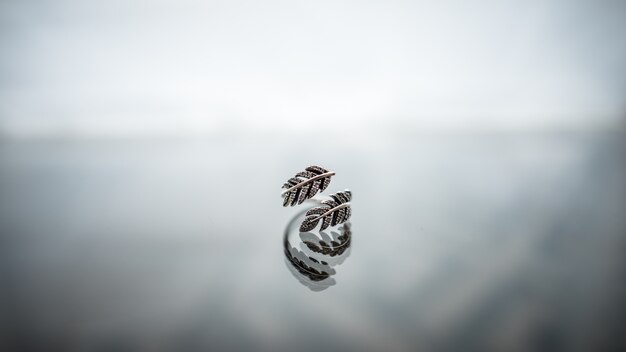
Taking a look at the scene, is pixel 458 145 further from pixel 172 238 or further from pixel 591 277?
pixel 172 238

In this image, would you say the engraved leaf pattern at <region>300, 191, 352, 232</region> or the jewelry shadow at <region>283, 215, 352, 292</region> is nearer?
the jewelry shadow at <region>283, 215, 352, 292</region>

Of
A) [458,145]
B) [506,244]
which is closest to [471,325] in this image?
[506,244]

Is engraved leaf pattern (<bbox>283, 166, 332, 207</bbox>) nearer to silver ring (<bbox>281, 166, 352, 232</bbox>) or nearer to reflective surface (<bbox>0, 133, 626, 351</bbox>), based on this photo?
silver ring (<bbox>281, 166, 352, 232</bbox>)

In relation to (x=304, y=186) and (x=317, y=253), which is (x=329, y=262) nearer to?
(x=317, y=253)

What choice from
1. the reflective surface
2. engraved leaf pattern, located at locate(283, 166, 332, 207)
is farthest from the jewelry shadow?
engraved leaf pattern, located at locate(283, 166, 332, 207)

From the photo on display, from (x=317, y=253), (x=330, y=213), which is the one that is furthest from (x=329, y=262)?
(x=330, y=213)

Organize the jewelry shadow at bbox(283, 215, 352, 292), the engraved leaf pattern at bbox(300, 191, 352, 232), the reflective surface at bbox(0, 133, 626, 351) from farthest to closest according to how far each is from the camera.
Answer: the engraved leaf pattern at bbox(300, 191, 352, 232), the jewelry shadow at bbox(283, 215, 352, 292), the reflective surface at bbox(0, 133, 626, 351)
